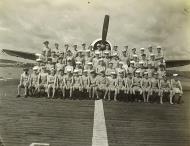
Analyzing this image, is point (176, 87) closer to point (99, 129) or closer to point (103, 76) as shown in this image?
point (103, 76)

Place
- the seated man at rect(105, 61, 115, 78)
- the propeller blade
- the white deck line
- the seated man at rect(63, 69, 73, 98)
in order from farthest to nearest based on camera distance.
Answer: the seated man at rect(105, 61, 115, 78), the seated man at rect(63, 69, 73, 98), the propeller blade, the white deck line

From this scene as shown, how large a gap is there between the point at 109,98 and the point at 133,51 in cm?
49

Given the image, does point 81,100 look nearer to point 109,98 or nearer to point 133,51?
point 109,98

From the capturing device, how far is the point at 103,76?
16.3 feet

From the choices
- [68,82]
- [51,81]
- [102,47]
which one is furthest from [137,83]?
[51,81]

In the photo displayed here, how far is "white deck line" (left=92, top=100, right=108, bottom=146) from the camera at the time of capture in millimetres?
3965

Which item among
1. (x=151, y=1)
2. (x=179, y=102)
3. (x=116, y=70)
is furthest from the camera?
(x=116, y=70)

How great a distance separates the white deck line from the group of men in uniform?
42 centimetres

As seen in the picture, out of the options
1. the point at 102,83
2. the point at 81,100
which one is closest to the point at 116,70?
the point at 102,83

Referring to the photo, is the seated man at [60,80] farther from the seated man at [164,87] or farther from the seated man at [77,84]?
the seated man at [164,87]

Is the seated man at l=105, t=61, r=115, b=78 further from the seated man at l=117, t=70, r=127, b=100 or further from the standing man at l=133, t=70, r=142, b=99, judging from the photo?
the standing man at l=133, t=70, r=142, b=99

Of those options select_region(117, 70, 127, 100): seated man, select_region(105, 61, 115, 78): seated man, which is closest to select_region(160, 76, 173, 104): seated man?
select_region(117, 70, 127, 100): seated man

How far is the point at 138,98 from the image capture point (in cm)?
485

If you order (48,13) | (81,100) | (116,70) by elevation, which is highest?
(48,13)
